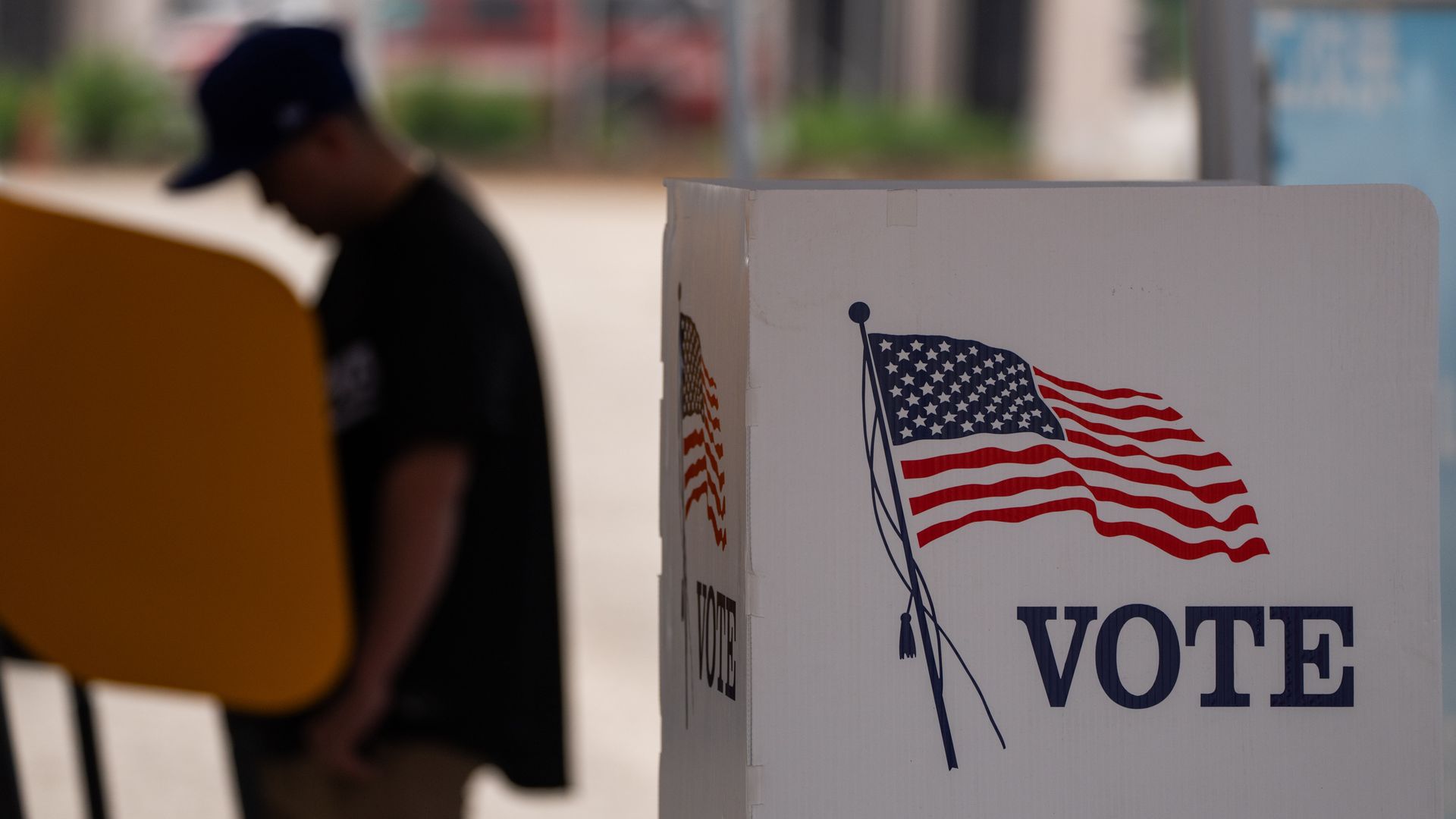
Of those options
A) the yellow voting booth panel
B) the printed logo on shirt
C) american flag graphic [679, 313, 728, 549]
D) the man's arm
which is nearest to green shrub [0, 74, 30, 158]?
the printed logo on shirt

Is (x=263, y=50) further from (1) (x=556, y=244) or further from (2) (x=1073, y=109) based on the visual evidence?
(2) (x=1073, y=109)

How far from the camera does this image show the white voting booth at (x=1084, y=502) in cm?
107

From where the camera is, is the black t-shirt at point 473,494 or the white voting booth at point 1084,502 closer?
the white voting booth at point 1084,502

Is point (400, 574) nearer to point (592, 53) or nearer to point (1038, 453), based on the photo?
point (1038, 453)

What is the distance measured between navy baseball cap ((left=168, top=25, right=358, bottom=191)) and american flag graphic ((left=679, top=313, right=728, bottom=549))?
1217 mm

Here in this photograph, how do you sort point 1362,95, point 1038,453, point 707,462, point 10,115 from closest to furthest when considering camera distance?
point 1038,453 < point 707,462 < point 1362,95 < point 10,115

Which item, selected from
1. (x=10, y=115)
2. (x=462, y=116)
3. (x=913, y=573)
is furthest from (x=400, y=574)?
(x=462, y=116)

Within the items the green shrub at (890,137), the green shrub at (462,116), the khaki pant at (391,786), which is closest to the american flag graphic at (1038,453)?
the khaki pant at (391,786)

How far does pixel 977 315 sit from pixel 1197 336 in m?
0.14

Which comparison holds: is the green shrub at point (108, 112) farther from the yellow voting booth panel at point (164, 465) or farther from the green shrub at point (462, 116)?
the yellow voting booth panel at point (164, 465)

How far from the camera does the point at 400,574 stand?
234 cm

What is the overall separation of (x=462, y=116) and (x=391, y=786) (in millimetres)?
17816

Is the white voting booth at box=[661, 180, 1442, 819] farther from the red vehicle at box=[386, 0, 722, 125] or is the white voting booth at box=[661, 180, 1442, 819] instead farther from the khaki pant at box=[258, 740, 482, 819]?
the red vehicle at box=[386, 0, 722, 125]

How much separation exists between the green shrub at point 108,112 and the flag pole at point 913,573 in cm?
1901
